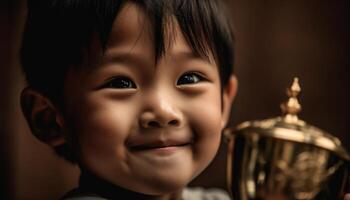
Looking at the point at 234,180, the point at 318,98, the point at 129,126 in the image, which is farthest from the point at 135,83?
the point at 318,98

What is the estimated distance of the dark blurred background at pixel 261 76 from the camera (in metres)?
1.17

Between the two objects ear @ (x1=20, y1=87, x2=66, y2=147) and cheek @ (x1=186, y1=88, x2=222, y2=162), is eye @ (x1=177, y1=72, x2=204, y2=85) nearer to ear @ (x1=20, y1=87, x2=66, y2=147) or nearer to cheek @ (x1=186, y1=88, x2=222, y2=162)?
cheek @ (x1=186, y1=88, x2=222, y2=162)

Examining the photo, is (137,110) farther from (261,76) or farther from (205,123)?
(261,76)

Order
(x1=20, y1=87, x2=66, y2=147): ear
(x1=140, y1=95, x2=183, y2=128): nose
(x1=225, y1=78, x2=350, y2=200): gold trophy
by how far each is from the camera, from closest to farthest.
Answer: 1. (x1=225, y1=78, x2=350, y2=200): gold trophy
2. (x1=140, y1=95, x2=183, y2=128): nose
3. (x1=20, y1=87, x2=66, y2=147): ear

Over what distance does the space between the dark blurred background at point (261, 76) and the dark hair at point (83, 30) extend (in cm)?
45

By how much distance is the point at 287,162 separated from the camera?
1.65 ft

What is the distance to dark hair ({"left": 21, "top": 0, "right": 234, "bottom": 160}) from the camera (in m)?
0.64

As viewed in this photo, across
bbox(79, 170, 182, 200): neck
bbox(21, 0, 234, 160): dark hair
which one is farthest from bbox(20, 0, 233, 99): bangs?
bbox(79, 170, 182, 200): neck

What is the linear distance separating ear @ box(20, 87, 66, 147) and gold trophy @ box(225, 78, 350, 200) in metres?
0.27

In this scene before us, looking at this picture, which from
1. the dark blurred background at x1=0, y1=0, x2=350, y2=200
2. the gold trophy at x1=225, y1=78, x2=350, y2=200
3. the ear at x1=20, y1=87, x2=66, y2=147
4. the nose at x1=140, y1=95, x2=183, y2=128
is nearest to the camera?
the gold trophy at x1=225, y1=78, x2=350, y2=200

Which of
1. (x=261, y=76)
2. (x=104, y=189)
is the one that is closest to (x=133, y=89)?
(x=104, y=189)

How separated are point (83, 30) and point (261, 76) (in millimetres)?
630

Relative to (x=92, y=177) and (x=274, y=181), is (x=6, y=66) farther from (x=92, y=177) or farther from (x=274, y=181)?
(x=274, y=181)

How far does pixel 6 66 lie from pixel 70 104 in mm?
585
